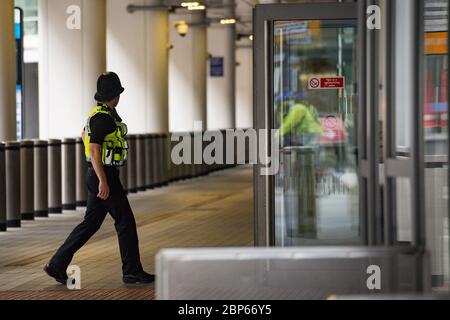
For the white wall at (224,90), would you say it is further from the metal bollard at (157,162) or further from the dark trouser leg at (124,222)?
the dark trouser leg at (124,222)

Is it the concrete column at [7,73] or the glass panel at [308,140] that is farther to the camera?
the concrete column at [7,73]

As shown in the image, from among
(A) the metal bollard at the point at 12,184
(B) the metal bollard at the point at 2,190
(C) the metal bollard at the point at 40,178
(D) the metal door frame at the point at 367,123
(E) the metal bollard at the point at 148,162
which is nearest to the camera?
(D) the metal door frame at the point at 367,123

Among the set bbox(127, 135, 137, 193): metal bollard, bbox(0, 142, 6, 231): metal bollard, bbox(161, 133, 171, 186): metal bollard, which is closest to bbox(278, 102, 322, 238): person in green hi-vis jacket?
bbox(0, 142, 6, 231): metal bollard

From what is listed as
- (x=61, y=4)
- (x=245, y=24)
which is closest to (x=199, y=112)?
(x=245, y=24)

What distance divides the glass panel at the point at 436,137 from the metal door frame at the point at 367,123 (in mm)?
344

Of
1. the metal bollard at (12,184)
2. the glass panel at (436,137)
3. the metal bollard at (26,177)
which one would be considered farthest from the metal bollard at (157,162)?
the glass panel at (436,137)

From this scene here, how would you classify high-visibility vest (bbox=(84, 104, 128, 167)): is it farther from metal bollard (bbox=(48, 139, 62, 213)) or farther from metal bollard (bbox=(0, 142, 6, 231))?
metal bollard (bbox=(48, 139, 62, 213))

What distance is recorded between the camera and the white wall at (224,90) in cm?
3712

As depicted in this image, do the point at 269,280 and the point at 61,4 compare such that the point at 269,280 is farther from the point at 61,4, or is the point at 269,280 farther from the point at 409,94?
the point at 61,4

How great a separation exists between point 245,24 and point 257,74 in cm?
2939

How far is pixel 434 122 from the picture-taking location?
7.39 meters

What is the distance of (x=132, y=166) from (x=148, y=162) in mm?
1304

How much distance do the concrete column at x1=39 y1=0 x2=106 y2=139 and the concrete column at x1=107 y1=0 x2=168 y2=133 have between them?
15.3 feet

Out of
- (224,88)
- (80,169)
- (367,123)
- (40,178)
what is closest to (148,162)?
(80,169)
